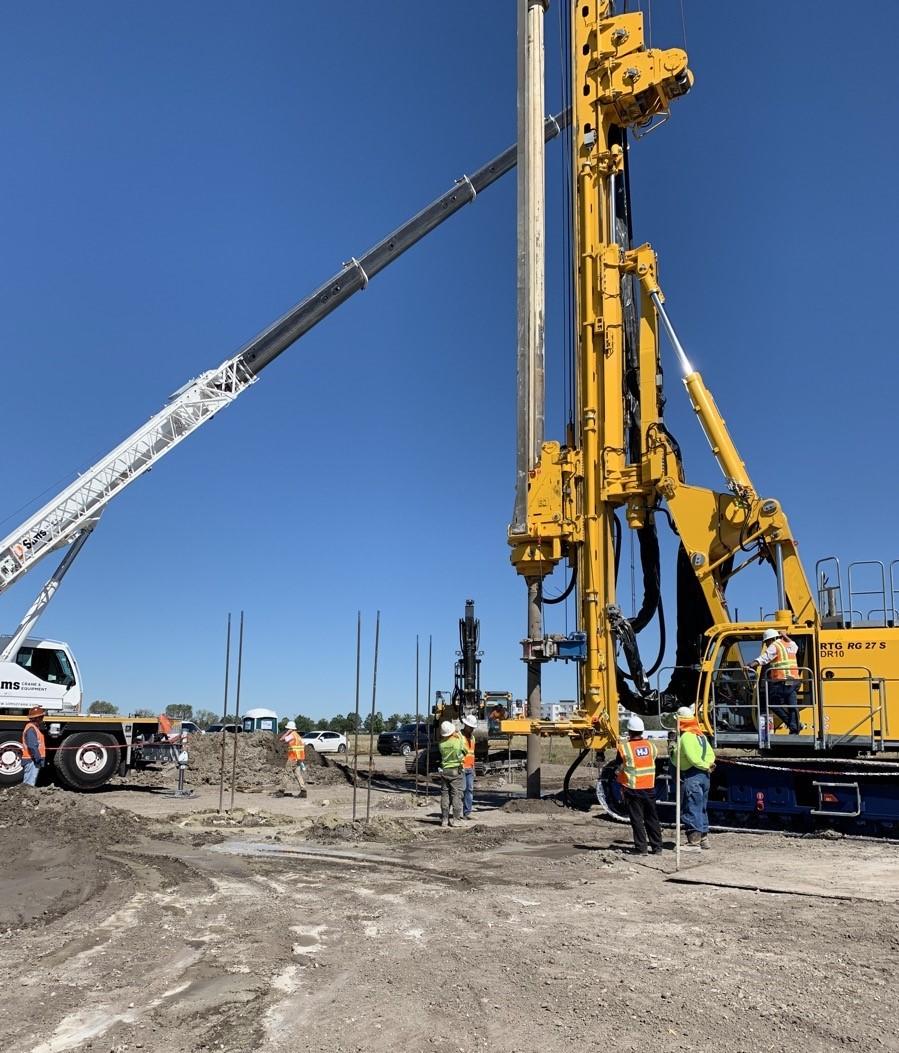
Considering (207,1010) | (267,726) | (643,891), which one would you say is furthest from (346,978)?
(267,726)

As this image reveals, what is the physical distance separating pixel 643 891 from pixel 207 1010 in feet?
16.6

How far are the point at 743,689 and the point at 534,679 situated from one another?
4.98 m

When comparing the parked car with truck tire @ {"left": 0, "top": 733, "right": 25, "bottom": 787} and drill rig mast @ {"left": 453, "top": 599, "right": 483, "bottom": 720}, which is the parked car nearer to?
drill rig mast @ {"left": 453, "top": 599, "right": 483, "bottom": 720}

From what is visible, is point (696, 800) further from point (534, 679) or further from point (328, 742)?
point (328, 742)

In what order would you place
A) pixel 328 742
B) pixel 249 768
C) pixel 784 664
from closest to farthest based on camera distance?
1. pixel 784 664
2. pixel 249 768
3. pixel 328 742

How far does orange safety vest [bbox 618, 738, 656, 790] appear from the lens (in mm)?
11500

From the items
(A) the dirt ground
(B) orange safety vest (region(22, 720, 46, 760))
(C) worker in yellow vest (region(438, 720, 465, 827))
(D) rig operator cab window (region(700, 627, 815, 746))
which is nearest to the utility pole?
(C) worker in yellow vest (region(438, 720, 465, 827))

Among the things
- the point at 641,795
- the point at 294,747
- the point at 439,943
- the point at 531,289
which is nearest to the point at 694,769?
the point at 641,795

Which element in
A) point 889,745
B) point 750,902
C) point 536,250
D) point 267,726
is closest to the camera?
point 750,902

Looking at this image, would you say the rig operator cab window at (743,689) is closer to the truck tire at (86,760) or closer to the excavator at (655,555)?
the excavator at (655,555)

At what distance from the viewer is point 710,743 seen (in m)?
13.5

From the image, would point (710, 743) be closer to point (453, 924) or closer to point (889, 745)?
point (889, 745)

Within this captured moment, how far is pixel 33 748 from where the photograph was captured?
18.4 meters

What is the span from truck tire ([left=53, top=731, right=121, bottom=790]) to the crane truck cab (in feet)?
4.04
